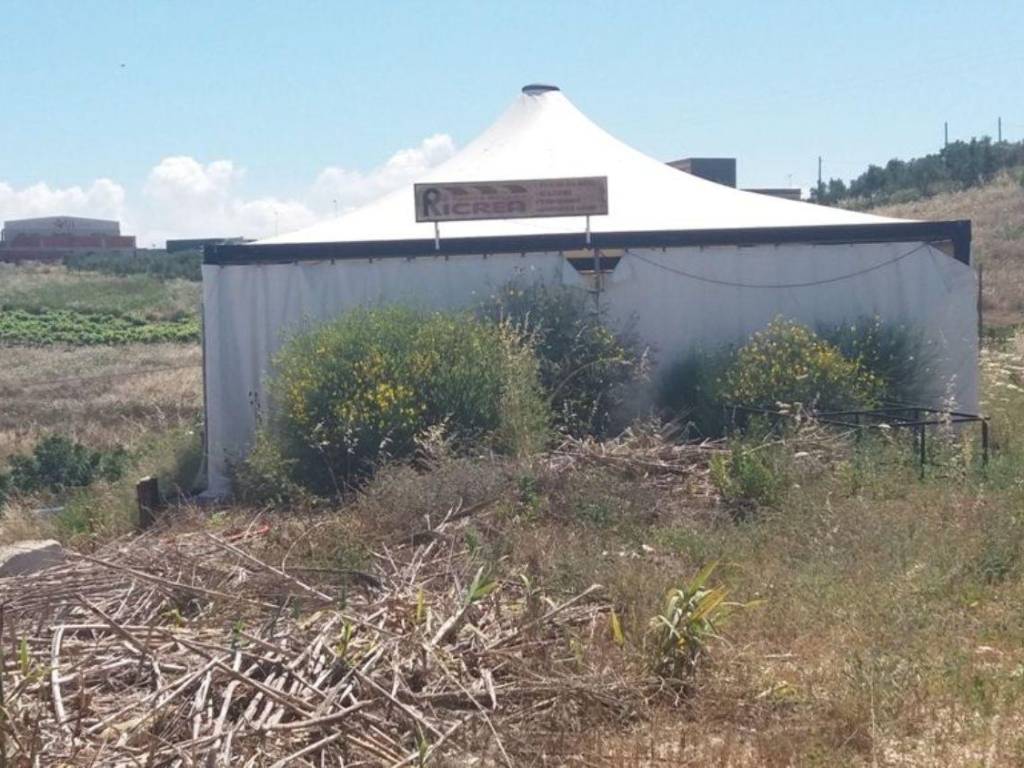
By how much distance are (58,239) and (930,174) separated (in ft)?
209

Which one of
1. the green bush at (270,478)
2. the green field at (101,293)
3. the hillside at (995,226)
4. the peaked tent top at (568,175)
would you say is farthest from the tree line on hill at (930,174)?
the green bush at (270,478)

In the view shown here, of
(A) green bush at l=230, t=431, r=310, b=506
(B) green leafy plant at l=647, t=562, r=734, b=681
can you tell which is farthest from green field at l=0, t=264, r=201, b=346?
(B) green leafy plant at l=647, t=562, r=734, b=681

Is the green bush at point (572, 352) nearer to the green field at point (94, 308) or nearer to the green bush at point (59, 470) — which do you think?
the green bush at point (59, 470)

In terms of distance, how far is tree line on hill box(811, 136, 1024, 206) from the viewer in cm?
5897

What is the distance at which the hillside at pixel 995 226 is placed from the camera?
38991 mm

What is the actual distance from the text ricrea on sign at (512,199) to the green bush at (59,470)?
182 inches

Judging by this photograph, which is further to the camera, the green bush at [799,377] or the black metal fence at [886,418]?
the green bush at [799,377]

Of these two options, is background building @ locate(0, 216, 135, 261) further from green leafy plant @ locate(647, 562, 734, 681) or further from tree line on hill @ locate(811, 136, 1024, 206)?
green leafy plant @ locate(647, 562, 734, 681)

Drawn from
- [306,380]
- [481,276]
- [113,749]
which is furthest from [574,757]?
[481,276]

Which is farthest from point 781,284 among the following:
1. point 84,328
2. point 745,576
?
point 84,328

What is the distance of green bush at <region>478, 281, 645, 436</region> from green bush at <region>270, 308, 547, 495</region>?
3.35 ft

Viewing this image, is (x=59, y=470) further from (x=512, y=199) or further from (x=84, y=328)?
(x=84, y=328)

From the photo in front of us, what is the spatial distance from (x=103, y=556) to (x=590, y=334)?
6.71m

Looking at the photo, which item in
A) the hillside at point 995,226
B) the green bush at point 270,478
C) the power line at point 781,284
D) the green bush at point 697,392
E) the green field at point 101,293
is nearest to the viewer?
the green bush at point 270,478
